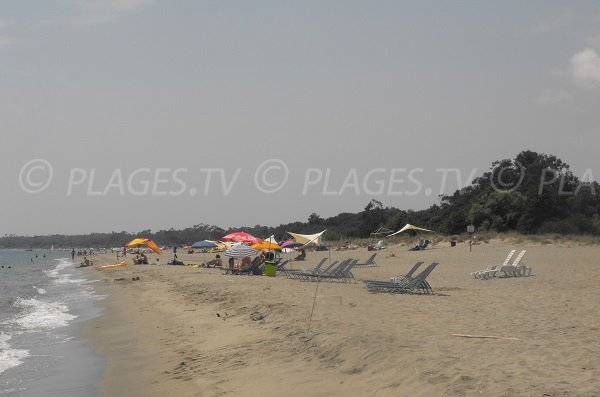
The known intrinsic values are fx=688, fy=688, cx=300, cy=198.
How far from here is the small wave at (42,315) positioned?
1748cm

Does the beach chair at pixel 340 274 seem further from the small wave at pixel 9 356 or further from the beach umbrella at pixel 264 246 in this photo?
the small wave at pixel 9 356

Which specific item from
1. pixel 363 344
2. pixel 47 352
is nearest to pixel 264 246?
pixel 47 352

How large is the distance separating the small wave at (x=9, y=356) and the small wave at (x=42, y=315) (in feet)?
10.6

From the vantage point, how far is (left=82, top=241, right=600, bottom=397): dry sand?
700 centimetres

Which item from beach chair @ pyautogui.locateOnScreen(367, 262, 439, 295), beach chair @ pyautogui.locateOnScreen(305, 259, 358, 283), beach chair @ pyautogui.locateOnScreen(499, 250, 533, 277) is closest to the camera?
beach chair @ pyautogui.locateOnScreen(367, 262, 439, 295)

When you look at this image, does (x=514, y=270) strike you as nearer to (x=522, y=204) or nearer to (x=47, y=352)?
(x=47, y=352)

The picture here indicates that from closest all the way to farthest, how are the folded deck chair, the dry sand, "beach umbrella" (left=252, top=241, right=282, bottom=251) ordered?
the dry sand
the folded deck chair
"beach umbrella" (left=252, top=241, right=282, bottom=251)

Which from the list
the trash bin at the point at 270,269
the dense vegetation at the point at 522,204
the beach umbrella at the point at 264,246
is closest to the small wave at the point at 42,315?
the trash bin at the point at 270,269

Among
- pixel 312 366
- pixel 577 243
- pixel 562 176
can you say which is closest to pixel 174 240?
pixel 562 176

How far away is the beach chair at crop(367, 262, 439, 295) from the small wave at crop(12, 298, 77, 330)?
26.1 ft

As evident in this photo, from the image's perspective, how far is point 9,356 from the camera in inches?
482

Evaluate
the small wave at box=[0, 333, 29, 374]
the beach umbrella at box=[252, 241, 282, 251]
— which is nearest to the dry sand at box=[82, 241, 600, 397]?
the small wave at box=[0, 333, 29, 374]

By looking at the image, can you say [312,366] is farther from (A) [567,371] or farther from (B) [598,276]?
(B) [598,276]

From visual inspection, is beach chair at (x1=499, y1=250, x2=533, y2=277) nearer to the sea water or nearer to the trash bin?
the trash bin
